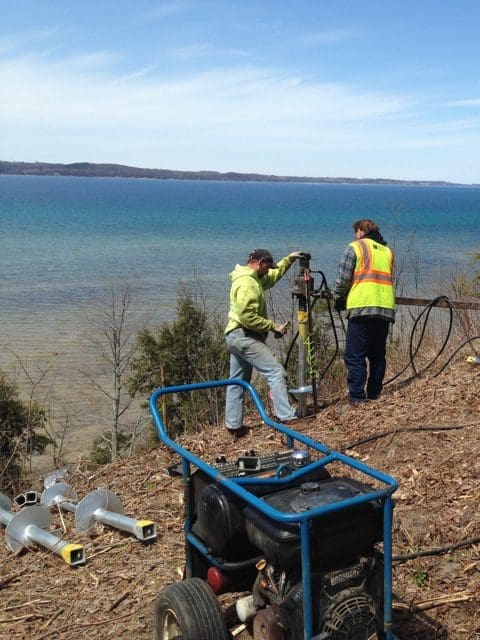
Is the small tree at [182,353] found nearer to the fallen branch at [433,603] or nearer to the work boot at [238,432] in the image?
the work boot at [238,432]

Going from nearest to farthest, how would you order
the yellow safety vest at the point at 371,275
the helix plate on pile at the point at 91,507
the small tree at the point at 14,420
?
the helix plate on pile at the point at 91,507 → the yellow safety vest at the point at 371,275 → the small tree at the point at 14,420

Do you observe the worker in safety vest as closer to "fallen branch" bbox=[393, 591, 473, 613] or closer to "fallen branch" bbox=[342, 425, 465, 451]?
"fallen branch" bbox=[342, 425, 465, 451]

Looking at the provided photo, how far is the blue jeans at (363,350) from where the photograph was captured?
25.4ft

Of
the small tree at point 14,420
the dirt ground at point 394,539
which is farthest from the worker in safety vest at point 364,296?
the small tree at point 14,420

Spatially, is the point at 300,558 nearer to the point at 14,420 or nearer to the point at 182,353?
the point at 14,420

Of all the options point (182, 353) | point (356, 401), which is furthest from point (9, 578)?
point (182, 353)

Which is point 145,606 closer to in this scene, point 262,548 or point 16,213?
point 262,548

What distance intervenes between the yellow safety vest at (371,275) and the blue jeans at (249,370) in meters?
1.05

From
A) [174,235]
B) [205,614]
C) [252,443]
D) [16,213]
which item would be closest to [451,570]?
[205,614]

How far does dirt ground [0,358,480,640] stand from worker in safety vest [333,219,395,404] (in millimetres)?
575

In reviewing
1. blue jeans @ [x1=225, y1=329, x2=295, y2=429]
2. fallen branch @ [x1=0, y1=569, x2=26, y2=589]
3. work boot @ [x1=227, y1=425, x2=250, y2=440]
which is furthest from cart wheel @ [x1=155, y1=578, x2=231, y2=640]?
work boot @ [x1=227, y1=425, x2=250, y2=440]

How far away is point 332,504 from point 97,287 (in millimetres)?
31537

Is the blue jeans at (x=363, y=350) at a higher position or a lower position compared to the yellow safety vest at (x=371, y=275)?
lower

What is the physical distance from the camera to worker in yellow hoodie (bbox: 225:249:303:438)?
7.29 meters
